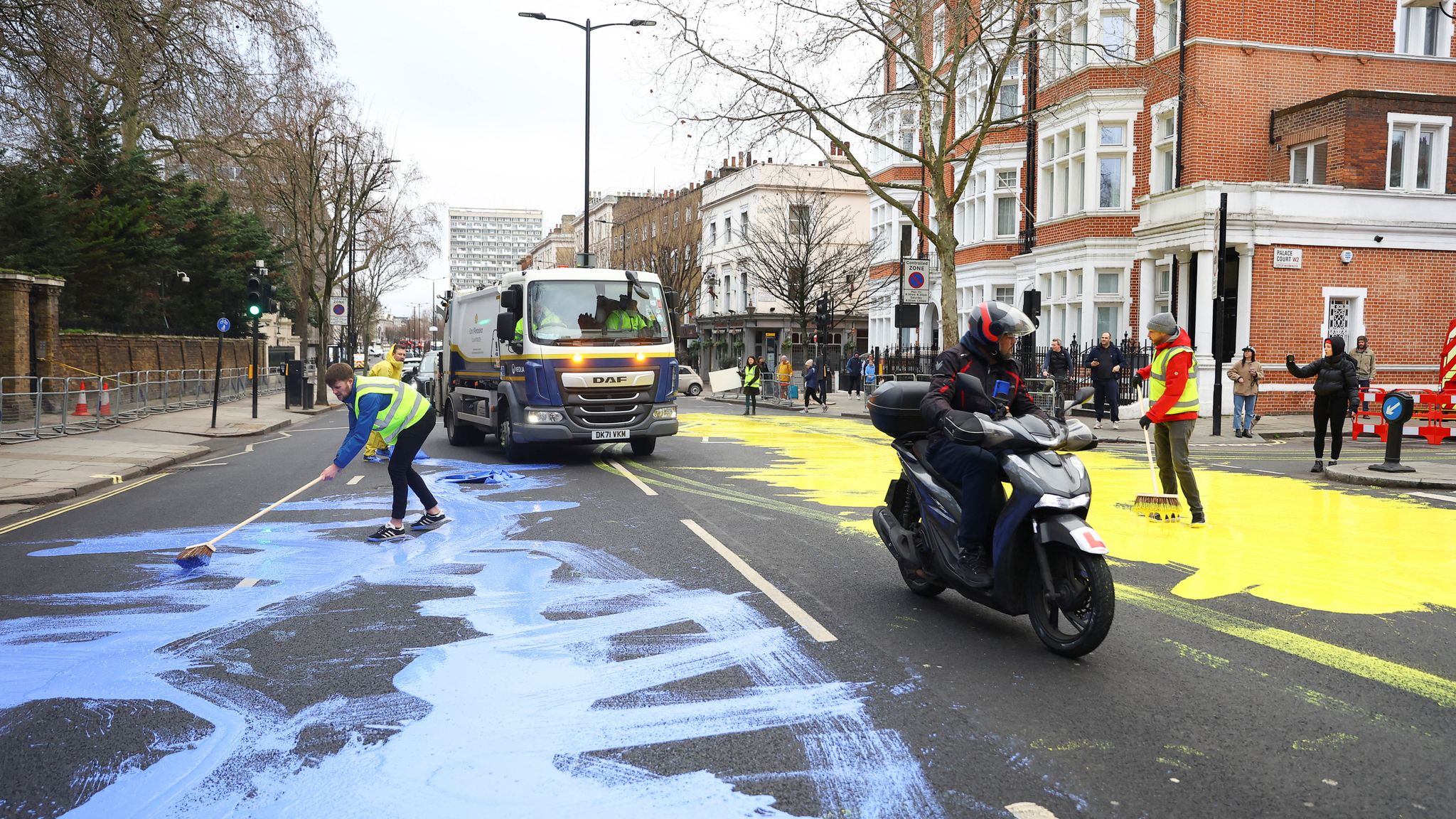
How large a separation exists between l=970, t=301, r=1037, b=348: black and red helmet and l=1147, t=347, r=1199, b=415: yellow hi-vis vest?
4.53 meters

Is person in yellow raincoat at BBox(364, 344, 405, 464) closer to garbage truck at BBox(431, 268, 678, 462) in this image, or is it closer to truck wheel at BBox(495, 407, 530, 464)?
garbage truck at BBox(431, 268, 678, 462)

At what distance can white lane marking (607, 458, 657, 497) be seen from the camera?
40.0 ft

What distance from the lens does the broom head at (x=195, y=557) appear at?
784cm

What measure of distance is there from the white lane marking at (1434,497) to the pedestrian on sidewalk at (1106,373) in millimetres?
9371

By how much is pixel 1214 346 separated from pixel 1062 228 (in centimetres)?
1040

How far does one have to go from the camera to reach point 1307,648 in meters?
5.71

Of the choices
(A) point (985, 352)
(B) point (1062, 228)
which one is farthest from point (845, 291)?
(A) point (985, 352)

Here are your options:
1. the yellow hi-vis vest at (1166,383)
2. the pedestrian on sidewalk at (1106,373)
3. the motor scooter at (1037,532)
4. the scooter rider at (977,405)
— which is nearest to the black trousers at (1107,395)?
the pedestrian on sidewalk at (1106,373)

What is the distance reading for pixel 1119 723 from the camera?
4492 mm

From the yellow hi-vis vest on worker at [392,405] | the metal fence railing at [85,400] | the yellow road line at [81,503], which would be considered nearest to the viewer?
the yellow hi-vis vest on worker at [392,405]

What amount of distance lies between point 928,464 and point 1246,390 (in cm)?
1636

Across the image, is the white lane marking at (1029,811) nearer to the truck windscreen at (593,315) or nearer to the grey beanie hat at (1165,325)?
the grey beanie hat at (1165,325)

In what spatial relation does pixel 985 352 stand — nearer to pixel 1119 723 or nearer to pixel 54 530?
pixel 1119 723

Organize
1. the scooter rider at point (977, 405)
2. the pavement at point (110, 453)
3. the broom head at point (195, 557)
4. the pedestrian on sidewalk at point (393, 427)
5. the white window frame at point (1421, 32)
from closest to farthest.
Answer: the scooter rider at point (977, 405)
the broom head at point (195, 557)
the pedestrian on sidewalk at point (393, 427)
the pavement at point (110, 453)
the white window frame at point (1421, 32)
